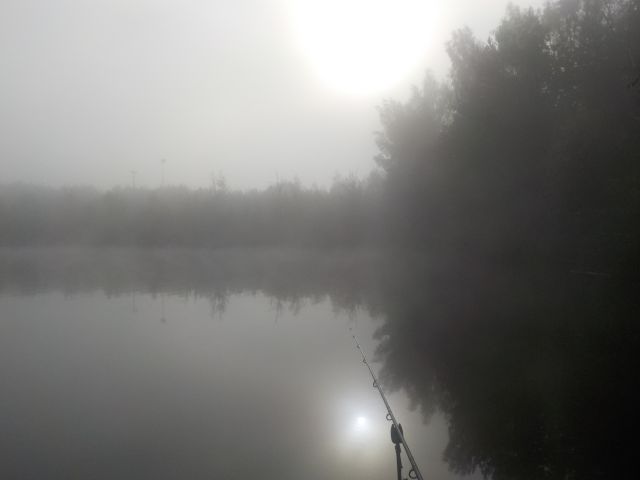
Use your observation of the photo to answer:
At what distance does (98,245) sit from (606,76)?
245 feet

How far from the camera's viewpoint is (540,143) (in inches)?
1088

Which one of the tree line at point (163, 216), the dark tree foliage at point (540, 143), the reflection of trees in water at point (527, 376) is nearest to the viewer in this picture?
the reflection of trees in water at point (527, 376)

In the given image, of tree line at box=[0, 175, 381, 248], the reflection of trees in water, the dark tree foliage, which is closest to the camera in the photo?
the reflection of trees in water

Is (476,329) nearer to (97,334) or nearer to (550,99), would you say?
(97,334)

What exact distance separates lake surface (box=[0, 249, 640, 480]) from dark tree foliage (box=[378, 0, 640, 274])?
7689 mm

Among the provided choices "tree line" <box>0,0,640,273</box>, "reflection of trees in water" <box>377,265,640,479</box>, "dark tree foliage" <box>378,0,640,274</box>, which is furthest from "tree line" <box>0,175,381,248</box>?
"reflection of trees in water" <box>377,265,640,479</box>

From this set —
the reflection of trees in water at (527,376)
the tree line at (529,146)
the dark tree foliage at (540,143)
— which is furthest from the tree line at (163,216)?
the reflection of trees in water at (527,376)

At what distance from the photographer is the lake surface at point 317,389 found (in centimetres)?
592

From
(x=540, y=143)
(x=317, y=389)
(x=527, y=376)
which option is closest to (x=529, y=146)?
(x=540, y=143)

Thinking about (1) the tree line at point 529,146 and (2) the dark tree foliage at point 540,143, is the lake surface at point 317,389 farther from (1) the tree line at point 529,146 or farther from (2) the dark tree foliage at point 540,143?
(2) the dark tree foliage at point 540,143

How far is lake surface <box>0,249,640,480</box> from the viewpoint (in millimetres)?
5922

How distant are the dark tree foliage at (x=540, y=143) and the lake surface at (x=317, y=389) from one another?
769cm

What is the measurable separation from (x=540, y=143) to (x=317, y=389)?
24003 mm

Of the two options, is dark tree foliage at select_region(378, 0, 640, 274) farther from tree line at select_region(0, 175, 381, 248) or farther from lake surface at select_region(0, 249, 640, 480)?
tree line at select_region(0, 175, 381, 248)
